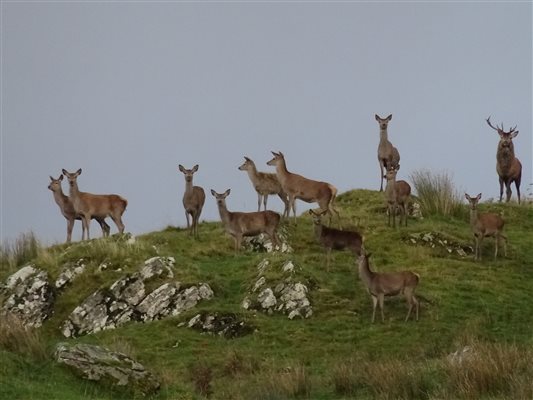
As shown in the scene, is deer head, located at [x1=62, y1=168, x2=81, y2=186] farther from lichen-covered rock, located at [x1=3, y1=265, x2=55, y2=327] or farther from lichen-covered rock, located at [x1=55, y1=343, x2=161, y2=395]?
lichen-covered rock, located at [x1=55, y1=343, x2=161, y2=395]

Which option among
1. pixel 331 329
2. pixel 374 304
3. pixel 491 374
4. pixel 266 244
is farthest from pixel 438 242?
pixel 491 374

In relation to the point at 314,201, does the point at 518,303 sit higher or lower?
lower

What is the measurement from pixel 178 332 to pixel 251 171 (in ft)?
28.2

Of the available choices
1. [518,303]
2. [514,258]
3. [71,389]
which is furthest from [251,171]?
[71,389]

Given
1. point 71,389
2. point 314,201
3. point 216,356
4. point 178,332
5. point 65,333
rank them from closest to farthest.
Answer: point 71,389 → point 216,356 → point 178,332 → point 65,333 → point 314,201

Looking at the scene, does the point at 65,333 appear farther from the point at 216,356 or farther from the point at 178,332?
the point at 216,356

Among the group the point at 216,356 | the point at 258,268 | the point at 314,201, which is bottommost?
the point at 216,356

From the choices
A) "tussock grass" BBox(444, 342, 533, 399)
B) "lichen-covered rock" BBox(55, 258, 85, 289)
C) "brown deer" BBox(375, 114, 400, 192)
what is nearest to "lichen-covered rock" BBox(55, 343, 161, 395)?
"tussock grass" BBox(444, 342, 533, 399)

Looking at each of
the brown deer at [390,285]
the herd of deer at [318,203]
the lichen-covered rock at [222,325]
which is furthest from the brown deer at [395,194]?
the lichen-covered rock at [222,325]

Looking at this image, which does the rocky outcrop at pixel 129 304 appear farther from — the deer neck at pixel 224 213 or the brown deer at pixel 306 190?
the brown deer at pixel 306 190

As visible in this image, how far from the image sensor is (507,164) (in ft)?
89.8

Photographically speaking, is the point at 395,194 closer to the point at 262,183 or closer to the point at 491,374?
the point at 262,183

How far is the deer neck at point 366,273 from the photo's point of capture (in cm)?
1772

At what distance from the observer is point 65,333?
18.6m
